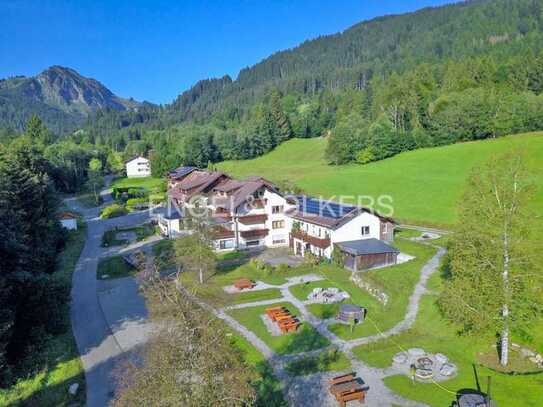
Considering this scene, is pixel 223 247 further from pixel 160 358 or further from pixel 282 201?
pixel 160 358

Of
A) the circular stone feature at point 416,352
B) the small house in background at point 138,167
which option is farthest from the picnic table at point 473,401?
the small house in background at point 138,167

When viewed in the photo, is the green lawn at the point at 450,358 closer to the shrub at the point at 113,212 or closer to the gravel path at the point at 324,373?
the gravel path at the point at 324,373

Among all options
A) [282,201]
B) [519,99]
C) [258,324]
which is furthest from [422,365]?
[519,99]

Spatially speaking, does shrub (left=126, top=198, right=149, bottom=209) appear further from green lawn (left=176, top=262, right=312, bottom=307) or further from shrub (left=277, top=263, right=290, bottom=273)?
shrub (left=277, top=263, right=290, bottom=273)

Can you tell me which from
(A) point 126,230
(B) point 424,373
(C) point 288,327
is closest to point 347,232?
(C) point 288,327

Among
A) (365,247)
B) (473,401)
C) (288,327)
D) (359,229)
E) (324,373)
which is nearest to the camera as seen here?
(473,401)

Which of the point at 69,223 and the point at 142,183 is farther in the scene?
the point at 142,183

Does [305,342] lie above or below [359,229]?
below

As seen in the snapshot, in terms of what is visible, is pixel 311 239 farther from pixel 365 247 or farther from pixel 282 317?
pixel 282 317
